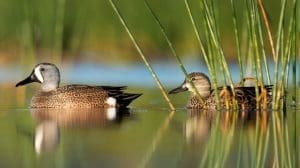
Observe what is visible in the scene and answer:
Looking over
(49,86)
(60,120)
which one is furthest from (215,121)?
(49,86)

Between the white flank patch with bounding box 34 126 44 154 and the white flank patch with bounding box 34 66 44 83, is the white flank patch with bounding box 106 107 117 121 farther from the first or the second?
the white flank patch with bounding box 34 126 44 154

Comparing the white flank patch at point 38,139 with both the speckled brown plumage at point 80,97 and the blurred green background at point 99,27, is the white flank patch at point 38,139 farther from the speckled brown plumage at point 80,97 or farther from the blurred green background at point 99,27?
the blurred green background at point 99,27

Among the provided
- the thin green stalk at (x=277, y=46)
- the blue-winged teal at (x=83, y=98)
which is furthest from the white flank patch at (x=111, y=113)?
the thin green stalk at (x=277, y=46)

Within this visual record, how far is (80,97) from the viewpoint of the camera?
13.4m

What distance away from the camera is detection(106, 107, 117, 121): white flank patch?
38.7 feet

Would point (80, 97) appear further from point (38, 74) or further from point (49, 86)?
point (38, 74)

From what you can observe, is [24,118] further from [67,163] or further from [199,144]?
[67,163]

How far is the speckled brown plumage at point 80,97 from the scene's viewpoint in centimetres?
1333

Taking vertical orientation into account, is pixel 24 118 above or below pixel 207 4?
below

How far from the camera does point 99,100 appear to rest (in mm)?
13375

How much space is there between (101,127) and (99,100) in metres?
2.92

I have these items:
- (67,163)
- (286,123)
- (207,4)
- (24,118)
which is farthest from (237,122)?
(67,163)

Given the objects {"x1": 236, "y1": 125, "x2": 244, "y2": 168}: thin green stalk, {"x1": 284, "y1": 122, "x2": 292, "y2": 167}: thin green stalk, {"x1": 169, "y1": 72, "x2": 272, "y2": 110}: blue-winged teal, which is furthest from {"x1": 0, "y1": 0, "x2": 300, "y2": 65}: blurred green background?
{"x1": 236, "y1": 125, "x2": 244, "y2": 168}: thin green stalk

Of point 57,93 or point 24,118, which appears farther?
point 57,93
